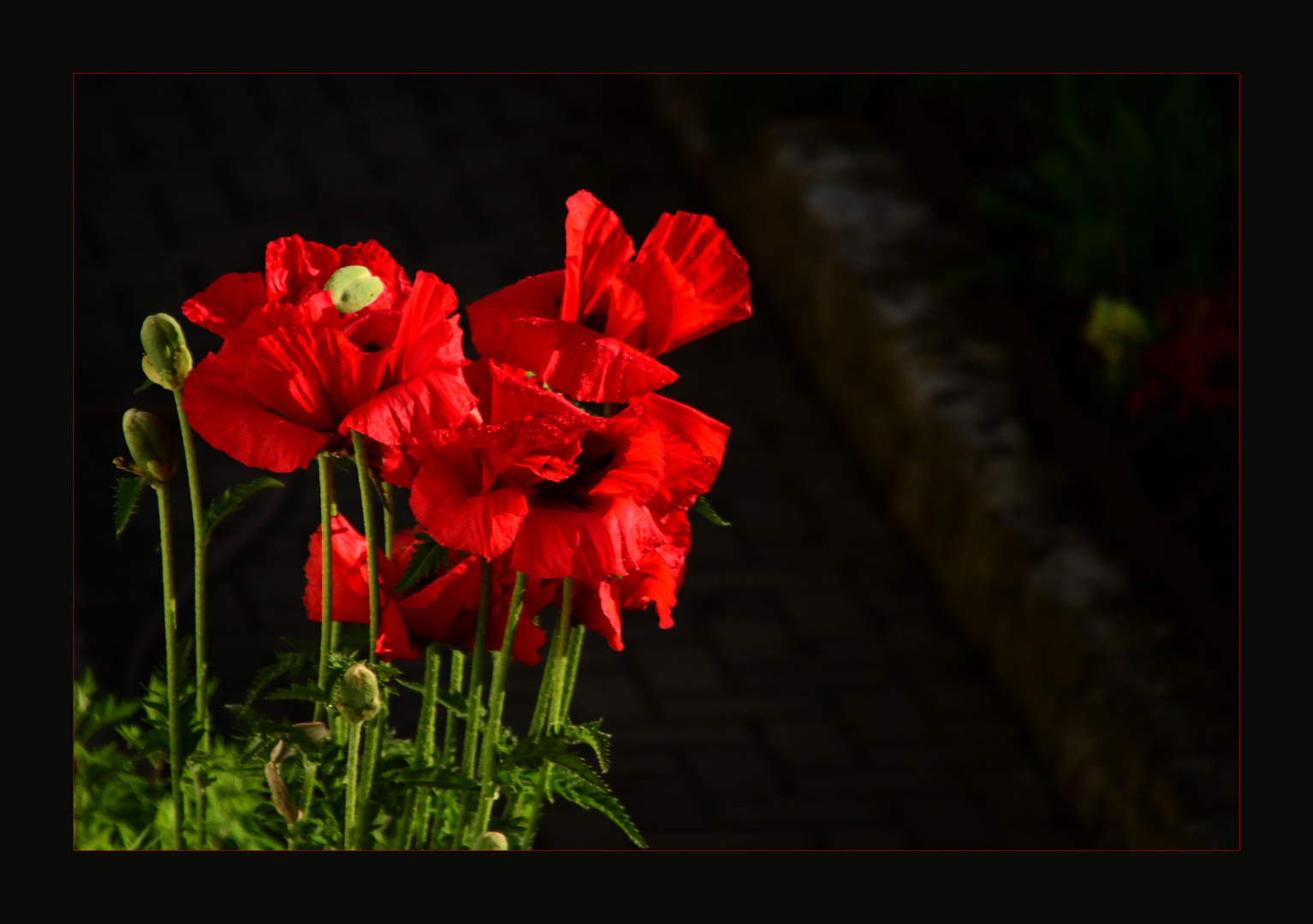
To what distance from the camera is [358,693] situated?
35.0 inches

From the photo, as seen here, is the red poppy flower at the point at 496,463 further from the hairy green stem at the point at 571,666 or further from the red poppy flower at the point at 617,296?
the hairy green stem at the point at 571,666

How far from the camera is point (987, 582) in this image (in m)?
3.04

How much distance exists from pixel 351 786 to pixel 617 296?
36 centimetres

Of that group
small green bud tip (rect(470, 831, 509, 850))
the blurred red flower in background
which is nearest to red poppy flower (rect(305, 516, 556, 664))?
small green bud tip (rect(470, 831, 509, 850))

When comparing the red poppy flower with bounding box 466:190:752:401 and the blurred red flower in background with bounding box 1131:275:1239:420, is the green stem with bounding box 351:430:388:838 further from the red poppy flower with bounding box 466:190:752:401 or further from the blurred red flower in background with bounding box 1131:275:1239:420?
the blurred red flower in background with bounding box 1131:275:1239:420

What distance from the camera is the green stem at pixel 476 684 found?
0.95 m

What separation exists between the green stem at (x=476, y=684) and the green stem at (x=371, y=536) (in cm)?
6

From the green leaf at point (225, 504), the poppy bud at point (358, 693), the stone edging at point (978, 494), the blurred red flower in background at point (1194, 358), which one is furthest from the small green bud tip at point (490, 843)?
the blurred red flower in background at point (1194, 358)

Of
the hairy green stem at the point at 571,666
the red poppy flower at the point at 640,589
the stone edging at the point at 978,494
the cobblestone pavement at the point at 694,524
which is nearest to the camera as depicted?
the red poppy flower at the point at 640,589

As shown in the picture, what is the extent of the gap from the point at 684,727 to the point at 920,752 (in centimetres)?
45

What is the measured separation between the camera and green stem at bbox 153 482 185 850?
965 mm

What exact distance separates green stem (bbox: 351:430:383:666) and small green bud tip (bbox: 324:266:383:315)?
74 millimetres

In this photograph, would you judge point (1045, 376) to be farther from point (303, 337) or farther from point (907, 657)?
point (303, 337)

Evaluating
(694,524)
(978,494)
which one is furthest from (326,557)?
(694,524)
